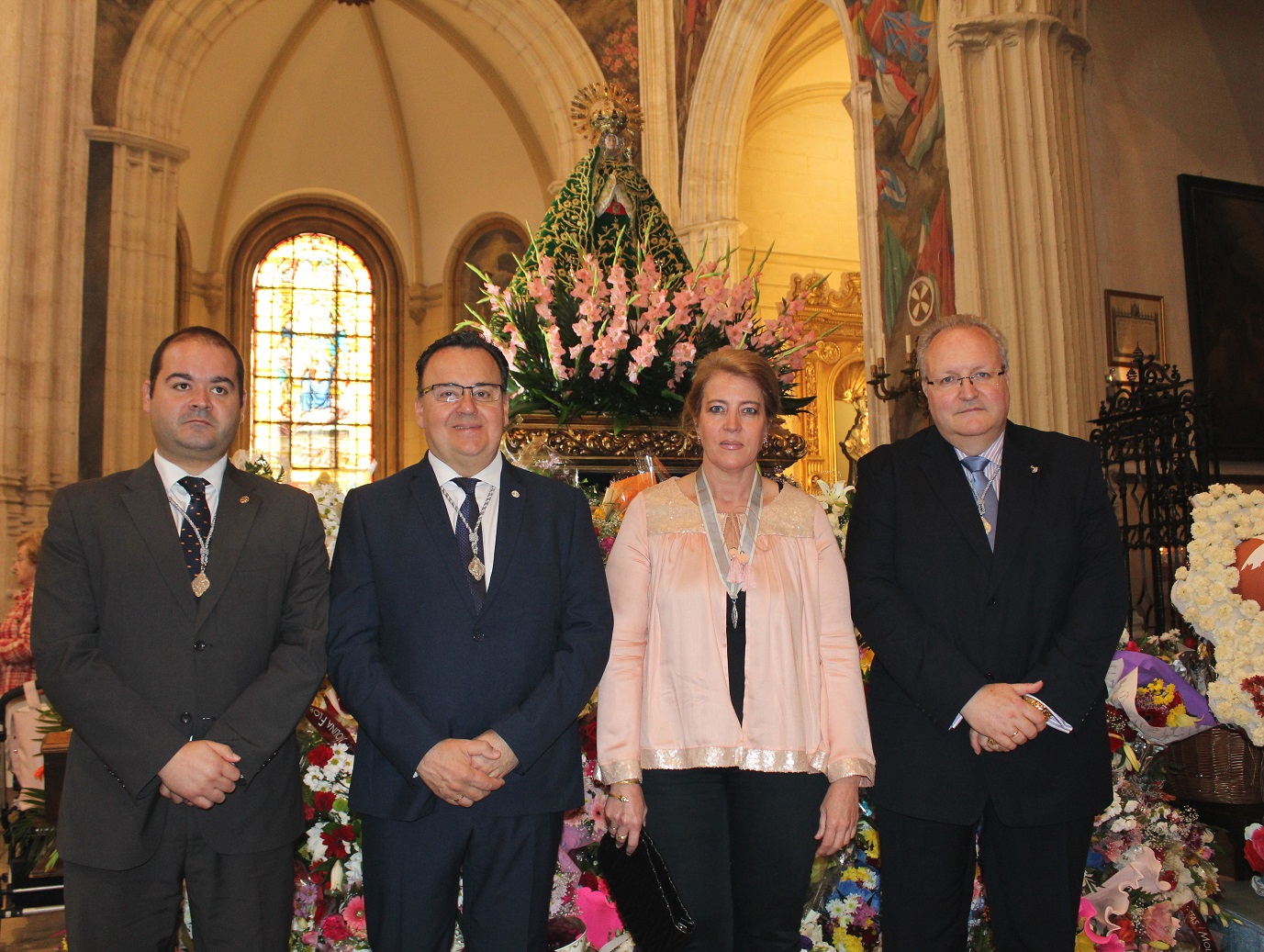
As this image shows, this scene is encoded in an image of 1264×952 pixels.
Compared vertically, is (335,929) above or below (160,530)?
below

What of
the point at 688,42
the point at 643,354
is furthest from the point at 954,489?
the point at 688,42

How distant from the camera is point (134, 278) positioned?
31.7ft

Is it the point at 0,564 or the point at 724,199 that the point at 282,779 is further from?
Answer: the point at 724,199

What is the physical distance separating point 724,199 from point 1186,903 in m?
9.03

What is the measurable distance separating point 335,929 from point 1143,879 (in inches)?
83.3

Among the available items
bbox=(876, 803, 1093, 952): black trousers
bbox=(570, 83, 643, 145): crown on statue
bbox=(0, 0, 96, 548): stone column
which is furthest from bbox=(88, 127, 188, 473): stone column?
bbox=(876, 803, 1093, 952): black trousers

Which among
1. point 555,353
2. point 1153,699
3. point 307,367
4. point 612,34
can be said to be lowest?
point 1153,699

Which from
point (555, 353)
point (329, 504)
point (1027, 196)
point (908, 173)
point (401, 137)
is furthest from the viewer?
point (401, 137)

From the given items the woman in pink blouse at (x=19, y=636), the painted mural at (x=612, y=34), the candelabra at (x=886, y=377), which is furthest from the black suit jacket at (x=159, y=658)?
the painted mural at (x=612, y=34)

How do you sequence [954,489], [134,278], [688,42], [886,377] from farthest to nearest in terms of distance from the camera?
[688,42] < [134,278] < [886,377] < [954,489]

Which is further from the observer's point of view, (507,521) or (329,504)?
(329,504)

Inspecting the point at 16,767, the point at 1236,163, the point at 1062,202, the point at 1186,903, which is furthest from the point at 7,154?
the point at 1236,163

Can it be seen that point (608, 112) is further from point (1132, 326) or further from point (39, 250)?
point (39, 250)

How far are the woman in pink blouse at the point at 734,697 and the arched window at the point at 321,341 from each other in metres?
14.1
